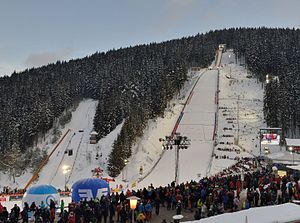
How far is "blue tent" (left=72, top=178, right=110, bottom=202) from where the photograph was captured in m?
23.0

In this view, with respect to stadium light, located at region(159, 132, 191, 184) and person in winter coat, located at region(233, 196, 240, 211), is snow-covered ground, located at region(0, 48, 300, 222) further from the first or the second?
person in winter coat, located at region(233, 196, 240, 211)

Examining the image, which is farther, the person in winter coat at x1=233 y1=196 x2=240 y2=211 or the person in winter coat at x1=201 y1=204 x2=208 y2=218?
the person in winter coat at x1=233 y1=196 x2=240 y2=211

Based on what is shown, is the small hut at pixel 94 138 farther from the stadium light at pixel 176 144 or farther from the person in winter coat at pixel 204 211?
the person in winter coat at pixel 204 211

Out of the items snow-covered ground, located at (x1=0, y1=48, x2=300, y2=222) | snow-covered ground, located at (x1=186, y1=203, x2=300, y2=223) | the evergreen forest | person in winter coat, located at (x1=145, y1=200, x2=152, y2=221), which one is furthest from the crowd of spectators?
the evergreen forest

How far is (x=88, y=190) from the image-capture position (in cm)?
2306

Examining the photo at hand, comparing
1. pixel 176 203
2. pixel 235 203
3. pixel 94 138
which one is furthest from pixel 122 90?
pixel 235 203

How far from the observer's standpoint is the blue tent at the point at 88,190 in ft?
75.6

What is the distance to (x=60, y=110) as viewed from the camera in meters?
96.1

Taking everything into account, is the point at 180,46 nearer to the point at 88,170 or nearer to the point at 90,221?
the point at 88,170

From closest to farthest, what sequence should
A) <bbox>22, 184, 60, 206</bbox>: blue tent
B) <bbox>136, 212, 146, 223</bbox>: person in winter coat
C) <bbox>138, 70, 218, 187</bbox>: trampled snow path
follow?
<bbox>136, 212, 146, 223</bbox>: person in winter coat < <bbox>22, 184, 60, 206</bbox>: blue tent < <bbox>138, 70, 218, 187</bbox>: trampled snow path

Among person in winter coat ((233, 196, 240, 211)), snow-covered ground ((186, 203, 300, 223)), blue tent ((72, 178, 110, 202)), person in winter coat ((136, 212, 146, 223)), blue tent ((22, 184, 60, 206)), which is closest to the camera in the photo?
snow-covered ground ((186, 203, 300, 223))

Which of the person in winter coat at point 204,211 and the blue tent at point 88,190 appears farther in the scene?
the blue tent at point 88,190

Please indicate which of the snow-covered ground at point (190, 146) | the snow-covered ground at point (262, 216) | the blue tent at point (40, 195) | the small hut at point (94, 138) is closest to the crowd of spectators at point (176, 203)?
the blue tent at point (40, 195)

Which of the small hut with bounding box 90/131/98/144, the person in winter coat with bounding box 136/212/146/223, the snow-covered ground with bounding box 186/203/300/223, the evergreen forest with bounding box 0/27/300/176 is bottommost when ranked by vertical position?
the person in winter coat with bounding box 136/212/146/223
